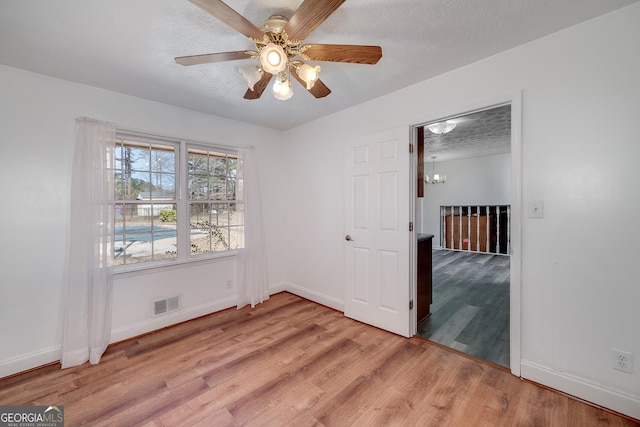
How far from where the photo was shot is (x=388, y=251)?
8.79 ft

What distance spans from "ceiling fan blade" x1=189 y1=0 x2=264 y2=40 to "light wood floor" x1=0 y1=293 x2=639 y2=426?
2.29 metres

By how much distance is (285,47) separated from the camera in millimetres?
1486

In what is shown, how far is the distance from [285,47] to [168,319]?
3012 mm

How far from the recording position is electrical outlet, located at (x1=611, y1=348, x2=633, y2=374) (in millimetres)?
1541

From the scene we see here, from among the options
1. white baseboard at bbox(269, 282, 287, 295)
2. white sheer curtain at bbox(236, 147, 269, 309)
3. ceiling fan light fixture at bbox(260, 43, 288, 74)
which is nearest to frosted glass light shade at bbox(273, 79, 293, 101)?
ceiling fan light fixture at bbox(260, 43, 288, 74)

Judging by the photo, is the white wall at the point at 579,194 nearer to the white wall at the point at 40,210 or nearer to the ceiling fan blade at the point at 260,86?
the ceiling fan blade at the point at 260,86

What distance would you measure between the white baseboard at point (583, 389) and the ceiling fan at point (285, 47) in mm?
2504

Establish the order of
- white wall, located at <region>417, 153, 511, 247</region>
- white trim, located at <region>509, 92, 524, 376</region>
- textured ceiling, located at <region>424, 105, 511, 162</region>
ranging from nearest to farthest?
1. white trim, located at <region>509, 92, 524, 376</region>
2. textured ceiling, located at <region>424, 105, 511, 162</region>
3. white wall, located at <region>417, 153, 511, 247</region>

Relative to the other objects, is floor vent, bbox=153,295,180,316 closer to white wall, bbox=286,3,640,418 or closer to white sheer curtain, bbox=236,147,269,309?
white sheer curtain, bbox=236,147,269,309

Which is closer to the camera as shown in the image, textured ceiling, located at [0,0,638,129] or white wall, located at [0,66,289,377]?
textured ceiling, located at [0,0,638,129]

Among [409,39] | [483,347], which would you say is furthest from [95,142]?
[483,347]

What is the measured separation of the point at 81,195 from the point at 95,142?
20.1 inches

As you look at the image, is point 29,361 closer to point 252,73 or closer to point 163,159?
point 163,159

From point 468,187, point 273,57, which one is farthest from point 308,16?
point 468,187
